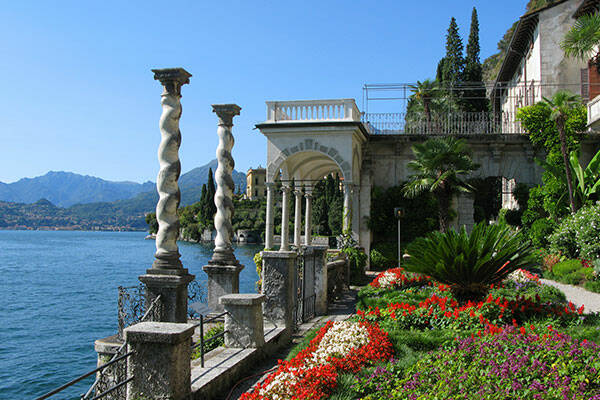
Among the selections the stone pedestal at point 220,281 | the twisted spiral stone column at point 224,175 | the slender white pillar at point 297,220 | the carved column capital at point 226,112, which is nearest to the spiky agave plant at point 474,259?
the stone pedestal at point 220,281

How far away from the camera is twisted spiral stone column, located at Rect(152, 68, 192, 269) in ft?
27.9

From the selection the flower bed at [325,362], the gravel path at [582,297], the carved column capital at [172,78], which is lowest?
the gravel path at [582,297]

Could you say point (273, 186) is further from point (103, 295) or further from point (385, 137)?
point (103, 295)

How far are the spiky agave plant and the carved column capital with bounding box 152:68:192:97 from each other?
5.21 m

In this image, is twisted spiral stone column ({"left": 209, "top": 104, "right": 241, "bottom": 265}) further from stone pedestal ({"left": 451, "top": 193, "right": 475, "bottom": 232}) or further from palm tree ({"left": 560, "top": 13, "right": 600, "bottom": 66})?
stone pedestal ({"left": 451, "top": 193, "right": 475, "bottom": 232})

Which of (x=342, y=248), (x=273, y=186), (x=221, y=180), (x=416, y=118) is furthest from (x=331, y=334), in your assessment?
(x=416, y=118)

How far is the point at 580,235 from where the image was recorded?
16.7m

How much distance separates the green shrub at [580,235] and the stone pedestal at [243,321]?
13105mm

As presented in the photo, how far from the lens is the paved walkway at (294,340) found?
599 cm

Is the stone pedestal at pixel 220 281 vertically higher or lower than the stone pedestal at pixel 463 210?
lower

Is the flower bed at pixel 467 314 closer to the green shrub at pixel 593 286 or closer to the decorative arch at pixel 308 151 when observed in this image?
the green shrub at pixel 593 286

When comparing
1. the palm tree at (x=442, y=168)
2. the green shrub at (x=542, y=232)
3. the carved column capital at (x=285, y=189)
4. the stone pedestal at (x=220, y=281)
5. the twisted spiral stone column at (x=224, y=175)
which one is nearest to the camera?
the stone pedestal at (x=220, y=281)

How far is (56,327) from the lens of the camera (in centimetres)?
1930

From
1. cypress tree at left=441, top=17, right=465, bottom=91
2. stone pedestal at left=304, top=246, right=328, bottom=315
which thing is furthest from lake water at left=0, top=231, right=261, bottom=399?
cypress tree at left=441, top=17, right=465, bottom=91
